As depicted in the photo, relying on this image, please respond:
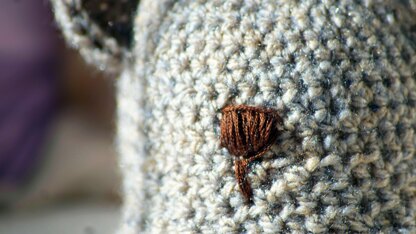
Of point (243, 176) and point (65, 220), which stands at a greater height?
point (65, 220)

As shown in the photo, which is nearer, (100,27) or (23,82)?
(100,27)

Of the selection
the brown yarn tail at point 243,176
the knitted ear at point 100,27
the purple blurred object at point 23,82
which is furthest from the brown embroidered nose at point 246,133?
the purple blurred object at point 23,82

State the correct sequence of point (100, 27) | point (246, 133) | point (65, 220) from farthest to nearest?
1. point (65, 220)
2. point (100, 27)
3. point (246, 133)

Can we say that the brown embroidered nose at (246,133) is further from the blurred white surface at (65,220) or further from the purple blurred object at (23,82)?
the purple blurred object at (23,82)

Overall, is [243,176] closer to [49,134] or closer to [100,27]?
[100,27]

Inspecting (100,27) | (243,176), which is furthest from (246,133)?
(100,27)

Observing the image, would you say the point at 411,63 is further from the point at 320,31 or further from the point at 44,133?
the point at 44,133

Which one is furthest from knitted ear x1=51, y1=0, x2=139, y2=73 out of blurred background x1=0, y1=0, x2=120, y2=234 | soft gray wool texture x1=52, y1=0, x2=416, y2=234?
blurred background x1=0, y1=0, x2=120, y2=234
